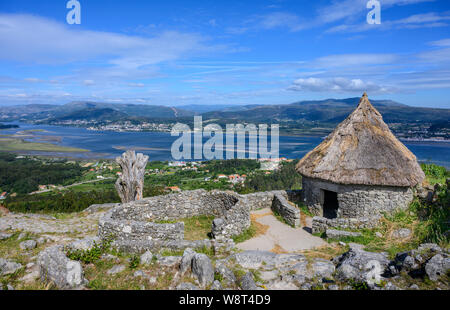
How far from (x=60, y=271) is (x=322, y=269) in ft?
17.1

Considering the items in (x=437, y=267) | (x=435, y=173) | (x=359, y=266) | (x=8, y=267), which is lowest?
(x=8, y=267)

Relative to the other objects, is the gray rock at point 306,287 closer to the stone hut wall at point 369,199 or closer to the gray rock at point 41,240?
the stone hut wall at point 369,199

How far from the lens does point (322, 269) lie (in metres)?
5.62

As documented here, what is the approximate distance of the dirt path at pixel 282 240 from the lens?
8.54 m

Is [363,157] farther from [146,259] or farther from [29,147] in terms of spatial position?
[29,147]

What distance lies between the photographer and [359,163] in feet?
34.3

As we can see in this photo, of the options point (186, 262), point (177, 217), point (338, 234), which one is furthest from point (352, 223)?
point (177, 217)

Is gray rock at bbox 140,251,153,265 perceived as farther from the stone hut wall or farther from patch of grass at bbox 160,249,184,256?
the stone hut wall

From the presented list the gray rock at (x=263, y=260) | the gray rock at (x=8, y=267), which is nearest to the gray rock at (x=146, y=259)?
the gray rock at (x=263, y=260)

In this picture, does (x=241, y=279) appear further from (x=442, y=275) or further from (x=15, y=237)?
(x=15, y=237)

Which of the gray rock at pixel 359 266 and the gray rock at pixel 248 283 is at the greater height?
the gray rock at pixel 359 266

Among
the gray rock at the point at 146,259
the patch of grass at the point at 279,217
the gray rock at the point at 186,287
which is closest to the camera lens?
the gray rock at the point at 186,287

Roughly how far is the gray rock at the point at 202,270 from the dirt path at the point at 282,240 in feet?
11.3

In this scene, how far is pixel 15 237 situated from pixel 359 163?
12399mm
